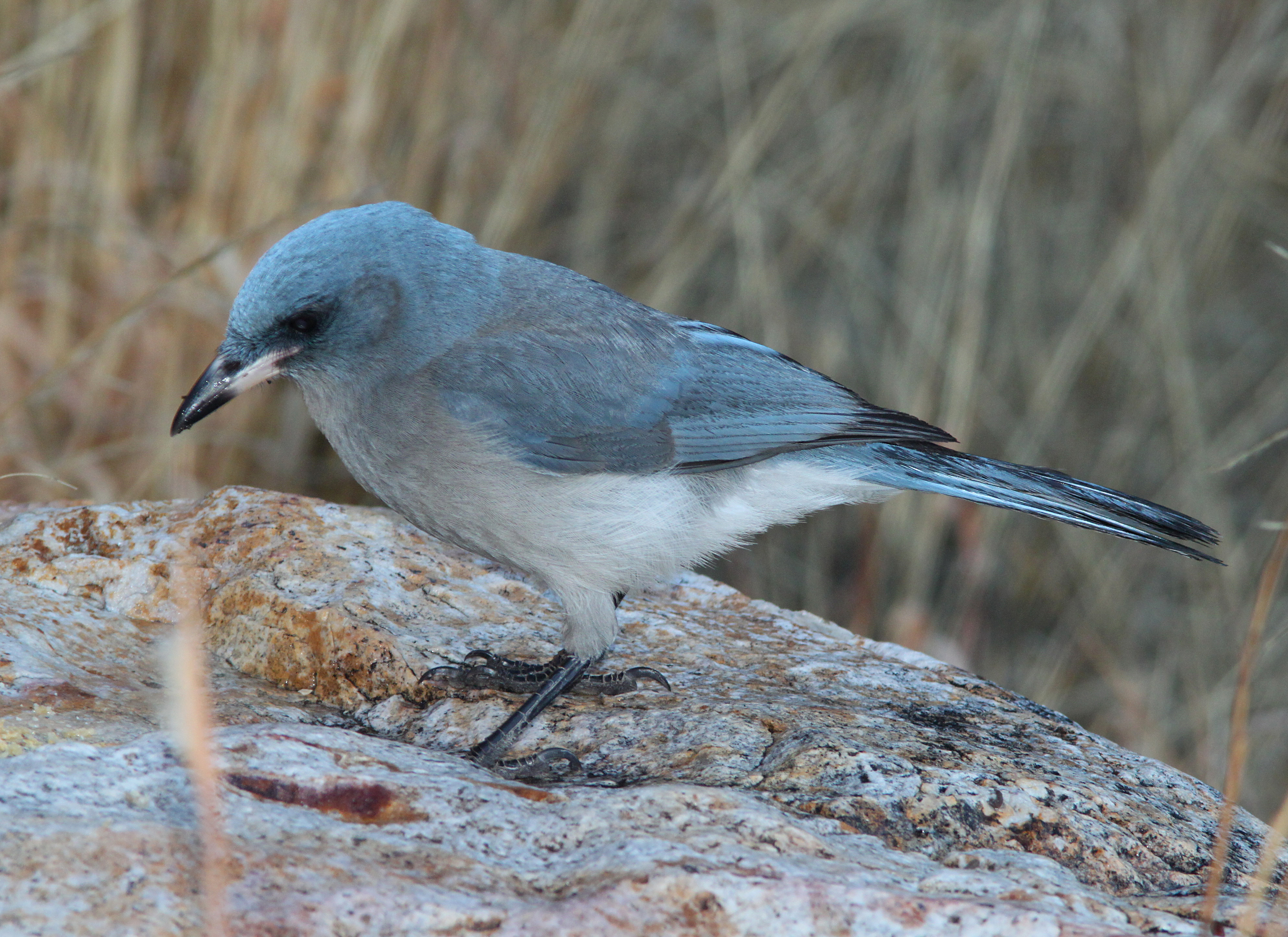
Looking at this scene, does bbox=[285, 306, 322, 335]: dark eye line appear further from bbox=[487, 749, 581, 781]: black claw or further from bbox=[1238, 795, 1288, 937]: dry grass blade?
bbox=[1238, 795, 1288, 937]: dry grass blade

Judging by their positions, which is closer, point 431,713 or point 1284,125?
point 431,713

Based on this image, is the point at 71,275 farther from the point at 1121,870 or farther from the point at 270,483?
the point at 1121,870

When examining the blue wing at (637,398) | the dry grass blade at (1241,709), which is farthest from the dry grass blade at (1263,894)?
the blue wing at (637,398)

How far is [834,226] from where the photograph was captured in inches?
230

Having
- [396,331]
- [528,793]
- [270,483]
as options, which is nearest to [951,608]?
[270,483]

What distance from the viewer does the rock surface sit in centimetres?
172

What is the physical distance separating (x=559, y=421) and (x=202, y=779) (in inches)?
62.4

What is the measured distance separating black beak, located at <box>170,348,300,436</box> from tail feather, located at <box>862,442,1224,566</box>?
4.76 ft

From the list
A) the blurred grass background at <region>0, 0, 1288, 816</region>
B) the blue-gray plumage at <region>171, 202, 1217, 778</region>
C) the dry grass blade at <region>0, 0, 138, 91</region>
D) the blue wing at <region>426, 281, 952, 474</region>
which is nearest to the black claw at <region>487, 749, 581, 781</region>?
the blue-gray plumage at <region>171, 202, 1217, 778</region>

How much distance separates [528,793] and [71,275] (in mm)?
3318

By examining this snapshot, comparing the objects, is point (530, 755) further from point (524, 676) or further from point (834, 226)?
point (834, 226)

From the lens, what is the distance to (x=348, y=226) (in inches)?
114

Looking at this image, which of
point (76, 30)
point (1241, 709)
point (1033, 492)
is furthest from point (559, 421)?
point (76, 30)

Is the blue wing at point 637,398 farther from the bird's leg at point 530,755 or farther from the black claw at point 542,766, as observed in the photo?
the black claw at point 542,766
